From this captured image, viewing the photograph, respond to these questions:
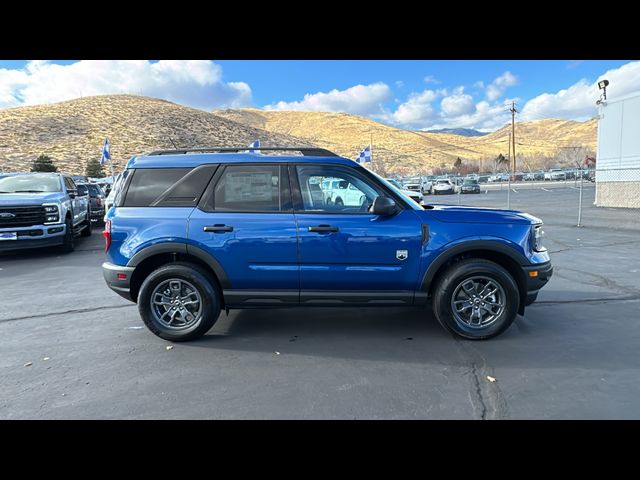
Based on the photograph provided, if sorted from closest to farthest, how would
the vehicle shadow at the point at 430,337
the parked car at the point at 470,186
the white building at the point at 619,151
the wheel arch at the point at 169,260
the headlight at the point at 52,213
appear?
the vehicle shadow at the point at 430,337 → the wheel arch at the point at 169,260 → the headlight at the point at 52,213 → the white building at the point at 619,151 → the parked car at the point at 470,186

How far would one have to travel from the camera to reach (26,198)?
9.34 m

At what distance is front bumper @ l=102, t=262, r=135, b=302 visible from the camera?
446 centimetres

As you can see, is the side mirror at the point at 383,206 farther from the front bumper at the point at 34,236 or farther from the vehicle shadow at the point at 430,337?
the front bumper at the point at 34,236

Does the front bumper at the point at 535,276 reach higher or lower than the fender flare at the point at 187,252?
lower

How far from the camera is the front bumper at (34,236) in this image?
9133mm

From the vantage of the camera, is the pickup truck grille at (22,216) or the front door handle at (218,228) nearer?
the front door handle at (218,228)

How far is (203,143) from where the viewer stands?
54.4 meters

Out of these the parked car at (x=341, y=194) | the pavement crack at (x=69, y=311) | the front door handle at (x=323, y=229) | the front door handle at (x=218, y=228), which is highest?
the parked car at (x=341, y=194)

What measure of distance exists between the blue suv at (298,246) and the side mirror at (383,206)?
0.01 m

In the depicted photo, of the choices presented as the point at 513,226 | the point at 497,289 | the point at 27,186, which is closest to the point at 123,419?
the point at 497,289

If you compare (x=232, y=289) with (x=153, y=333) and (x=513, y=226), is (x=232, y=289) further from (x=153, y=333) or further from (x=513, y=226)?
(x=513, y=226)

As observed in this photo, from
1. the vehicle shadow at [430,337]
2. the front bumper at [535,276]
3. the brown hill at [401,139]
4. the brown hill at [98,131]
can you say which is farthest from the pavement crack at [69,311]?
the brown hill at [401,139]

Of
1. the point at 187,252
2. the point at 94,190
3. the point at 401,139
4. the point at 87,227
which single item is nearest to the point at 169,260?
the point at 187,252

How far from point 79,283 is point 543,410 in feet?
23.4
